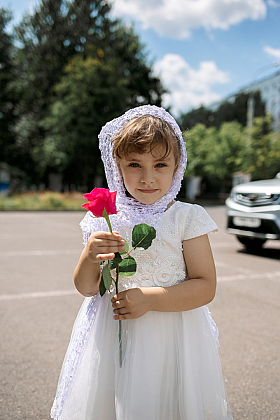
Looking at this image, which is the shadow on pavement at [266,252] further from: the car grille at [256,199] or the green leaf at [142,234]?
the green leaf at [142,234]

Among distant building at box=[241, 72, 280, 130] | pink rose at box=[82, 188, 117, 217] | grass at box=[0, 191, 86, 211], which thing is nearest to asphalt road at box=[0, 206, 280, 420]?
pink rose at box=[82, 188, 117, 217]

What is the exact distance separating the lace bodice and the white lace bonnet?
47 mm

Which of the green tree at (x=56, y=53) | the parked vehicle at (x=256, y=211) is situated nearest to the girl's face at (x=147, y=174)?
the parked vehicle at (x=256, y=211)

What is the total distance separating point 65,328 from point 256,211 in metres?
4.50

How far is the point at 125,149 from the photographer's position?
145 centimetres

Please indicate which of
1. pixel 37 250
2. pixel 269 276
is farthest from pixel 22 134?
pixel 269 276

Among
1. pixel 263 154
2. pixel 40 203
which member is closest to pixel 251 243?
pixel 40 203

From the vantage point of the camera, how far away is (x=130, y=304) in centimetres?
132

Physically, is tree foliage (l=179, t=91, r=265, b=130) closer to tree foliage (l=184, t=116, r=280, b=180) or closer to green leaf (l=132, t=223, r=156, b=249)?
tree foliage (l=184, t=116, r=280, b=180)

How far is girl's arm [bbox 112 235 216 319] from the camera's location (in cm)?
133

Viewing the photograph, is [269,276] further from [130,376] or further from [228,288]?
[130,376]

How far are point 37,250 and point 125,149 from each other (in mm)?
6583

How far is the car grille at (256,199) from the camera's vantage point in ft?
22.4

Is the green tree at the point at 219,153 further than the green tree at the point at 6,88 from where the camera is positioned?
Yes
